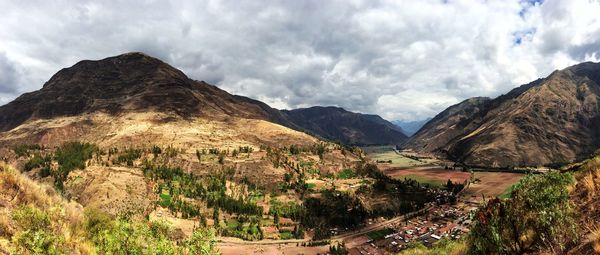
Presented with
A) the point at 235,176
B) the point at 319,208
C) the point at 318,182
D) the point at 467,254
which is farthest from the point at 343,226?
the point at 467,254

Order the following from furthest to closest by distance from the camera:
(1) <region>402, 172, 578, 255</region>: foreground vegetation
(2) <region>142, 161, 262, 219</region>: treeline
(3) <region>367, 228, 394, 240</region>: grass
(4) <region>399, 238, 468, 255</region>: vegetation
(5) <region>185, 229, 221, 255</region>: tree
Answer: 1. (2) <region>142, 161, 262, 219</region>: treeline
2. (3) <region>367, 228, 394, 240</region>: grass
3. (4) <region>399, 238, 468, 255</region>: vegetation
4. (1) <region>402, 172, 578, 255</region>: foreground vegetation
5. (5) <region>185, 229, 221, 255</region>: tree

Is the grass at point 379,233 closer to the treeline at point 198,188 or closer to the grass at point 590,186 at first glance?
the treeline at point 198,188

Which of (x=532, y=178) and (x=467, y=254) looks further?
(x=467, y=254)

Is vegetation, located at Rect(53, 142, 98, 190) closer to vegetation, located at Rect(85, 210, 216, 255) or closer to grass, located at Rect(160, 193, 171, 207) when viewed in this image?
grass, located at Rect(160, 193, 171, 207)

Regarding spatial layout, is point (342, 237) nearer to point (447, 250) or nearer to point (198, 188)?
point (198, 188)

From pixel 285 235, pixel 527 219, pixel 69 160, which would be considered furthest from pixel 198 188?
pixel 527 219

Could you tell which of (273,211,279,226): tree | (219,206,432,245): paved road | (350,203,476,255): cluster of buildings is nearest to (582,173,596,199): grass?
(350,203,476,255): cluster of buildings

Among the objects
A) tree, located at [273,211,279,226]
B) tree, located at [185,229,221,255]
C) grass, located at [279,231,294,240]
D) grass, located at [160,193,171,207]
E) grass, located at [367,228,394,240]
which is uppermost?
tree, located at [185,229,221,255]

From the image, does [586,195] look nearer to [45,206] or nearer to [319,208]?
[45,206]
